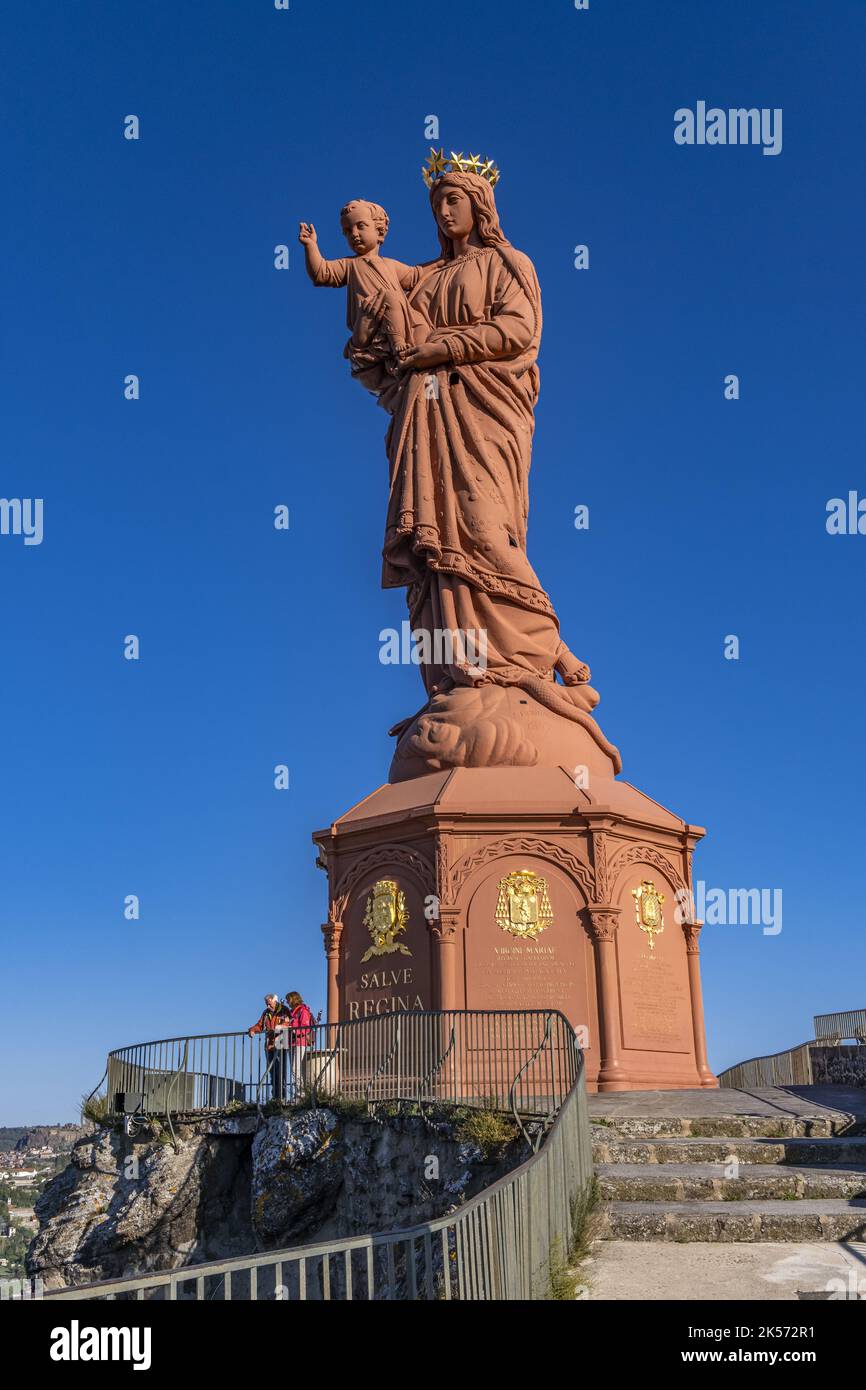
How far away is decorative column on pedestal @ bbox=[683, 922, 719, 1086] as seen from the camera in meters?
18.8

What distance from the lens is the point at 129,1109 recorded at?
16844 millimetres

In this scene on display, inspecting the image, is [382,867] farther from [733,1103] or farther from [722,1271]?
[722,1271]

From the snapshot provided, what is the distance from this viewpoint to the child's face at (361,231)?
23.4 meters

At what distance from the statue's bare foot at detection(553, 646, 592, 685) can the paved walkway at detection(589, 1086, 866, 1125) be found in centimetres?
724

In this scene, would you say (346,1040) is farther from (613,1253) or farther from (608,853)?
(613,1253)

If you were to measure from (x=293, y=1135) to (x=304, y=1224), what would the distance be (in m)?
1.00

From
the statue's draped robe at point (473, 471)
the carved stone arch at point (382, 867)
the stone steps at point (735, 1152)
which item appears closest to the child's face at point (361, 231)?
the statue's draped robe at point (473, 471)

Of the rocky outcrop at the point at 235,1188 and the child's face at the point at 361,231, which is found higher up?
the child's face at the point at 361,231

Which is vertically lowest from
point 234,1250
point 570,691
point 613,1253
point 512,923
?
point 234,1250

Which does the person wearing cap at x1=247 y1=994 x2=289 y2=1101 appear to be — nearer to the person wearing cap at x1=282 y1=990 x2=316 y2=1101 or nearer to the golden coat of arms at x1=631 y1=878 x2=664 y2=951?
the person wearing cap at x1=282 y1=990 x2=316 y2=1101

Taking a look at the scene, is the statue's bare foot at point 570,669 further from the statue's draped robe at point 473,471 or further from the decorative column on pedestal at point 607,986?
the decorative column on pedestal at point 607,986

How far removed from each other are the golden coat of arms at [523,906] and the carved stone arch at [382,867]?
1.10 metres

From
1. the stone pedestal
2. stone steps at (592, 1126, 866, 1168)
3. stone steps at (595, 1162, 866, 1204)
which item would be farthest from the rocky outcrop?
the stone pedestal
